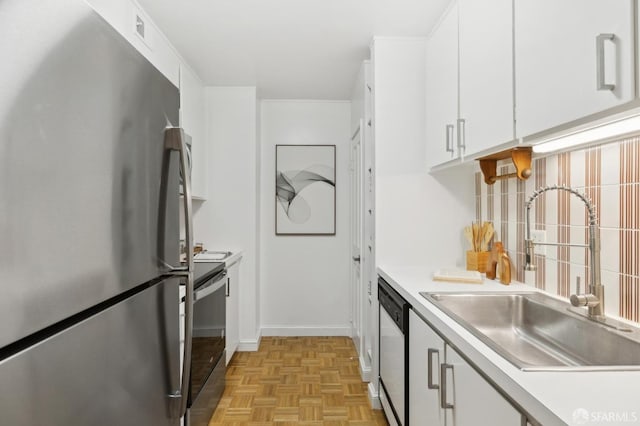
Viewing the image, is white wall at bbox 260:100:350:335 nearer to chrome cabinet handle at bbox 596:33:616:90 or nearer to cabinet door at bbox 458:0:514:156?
cabinet door at bbox 458:0:514:156

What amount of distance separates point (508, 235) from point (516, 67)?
102 centimetres

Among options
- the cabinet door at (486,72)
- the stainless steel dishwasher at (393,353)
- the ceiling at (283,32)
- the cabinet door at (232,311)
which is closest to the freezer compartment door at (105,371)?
the stainless steel dishwasher at (393,353)

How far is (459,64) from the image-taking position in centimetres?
207

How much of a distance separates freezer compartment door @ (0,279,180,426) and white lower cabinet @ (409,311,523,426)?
805 mm

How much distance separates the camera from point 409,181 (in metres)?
2.68

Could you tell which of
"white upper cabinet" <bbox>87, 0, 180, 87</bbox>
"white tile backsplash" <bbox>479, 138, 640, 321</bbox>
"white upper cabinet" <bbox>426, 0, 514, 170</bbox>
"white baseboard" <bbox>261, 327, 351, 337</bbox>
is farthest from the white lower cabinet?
"white baseboard" <bbox>261, 327, 351, 337</bbox>

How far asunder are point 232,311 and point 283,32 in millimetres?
2180

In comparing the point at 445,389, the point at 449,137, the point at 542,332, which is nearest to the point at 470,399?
the point at 445,389

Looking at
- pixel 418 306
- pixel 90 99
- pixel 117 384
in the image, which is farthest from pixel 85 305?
pixel 418 306

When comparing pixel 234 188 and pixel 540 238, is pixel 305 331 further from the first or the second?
pixel 540 238

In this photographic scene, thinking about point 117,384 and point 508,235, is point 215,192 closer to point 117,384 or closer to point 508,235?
point 508,235

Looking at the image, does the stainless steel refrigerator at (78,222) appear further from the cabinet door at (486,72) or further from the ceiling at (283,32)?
the ceiling at (283,32)

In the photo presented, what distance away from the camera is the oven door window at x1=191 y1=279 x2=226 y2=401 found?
2275 mm

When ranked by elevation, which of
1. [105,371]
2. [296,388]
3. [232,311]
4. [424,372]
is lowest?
[296,388]
